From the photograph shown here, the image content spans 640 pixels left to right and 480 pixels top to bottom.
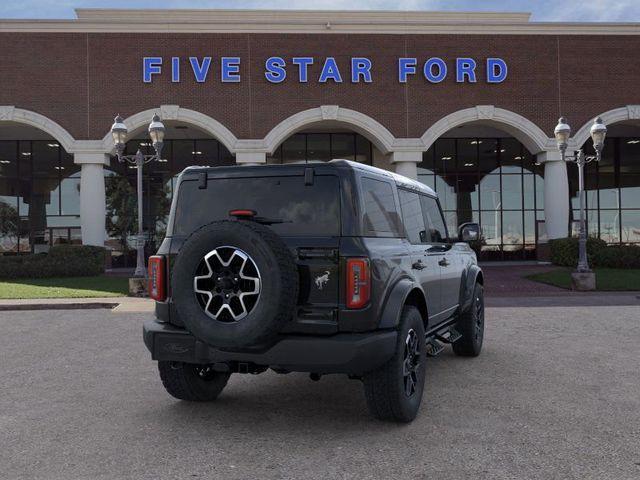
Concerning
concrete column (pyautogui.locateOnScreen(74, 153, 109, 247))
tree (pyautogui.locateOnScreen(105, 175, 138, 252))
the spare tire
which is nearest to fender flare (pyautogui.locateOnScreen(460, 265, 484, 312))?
the spare tire

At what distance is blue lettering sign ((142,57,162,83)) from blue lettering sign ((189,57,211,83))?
1.35 meters

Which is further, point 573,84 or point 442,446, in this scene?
point 573,84

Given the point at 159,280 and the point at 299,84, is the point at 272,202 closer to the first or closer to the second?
the point at 159,280

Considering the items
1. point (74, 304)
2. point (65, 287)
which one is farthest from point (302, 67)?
point (74, 304)

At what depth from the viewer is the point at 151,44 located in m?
24.1

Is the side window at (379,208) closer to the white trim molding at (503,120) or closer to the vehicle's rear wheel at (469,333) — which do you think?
the vehicle's rear wheel at (469,333)

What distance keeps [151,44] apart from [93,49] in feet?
7.74

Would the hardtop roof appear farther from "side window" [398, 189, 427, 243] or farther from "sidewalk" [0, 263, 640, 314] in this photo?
"sidewalk" [0, 263, 640, 314]

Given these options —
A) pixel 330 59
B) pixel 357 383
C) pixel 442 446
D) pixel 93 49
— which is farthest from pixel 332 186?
pixel 93 49

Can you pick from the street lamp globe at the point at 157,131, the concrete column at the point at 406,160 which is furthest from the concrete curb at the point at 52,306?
the concrete column at the point at 406,160

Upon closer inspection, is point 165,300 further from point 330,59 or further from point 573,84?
point 573,84

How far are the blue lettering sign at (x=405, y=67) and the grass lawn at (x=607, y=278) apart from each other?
9911 mm

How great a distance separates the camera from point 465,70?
24703 mm

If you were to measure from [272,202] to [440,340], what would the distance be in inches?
120
